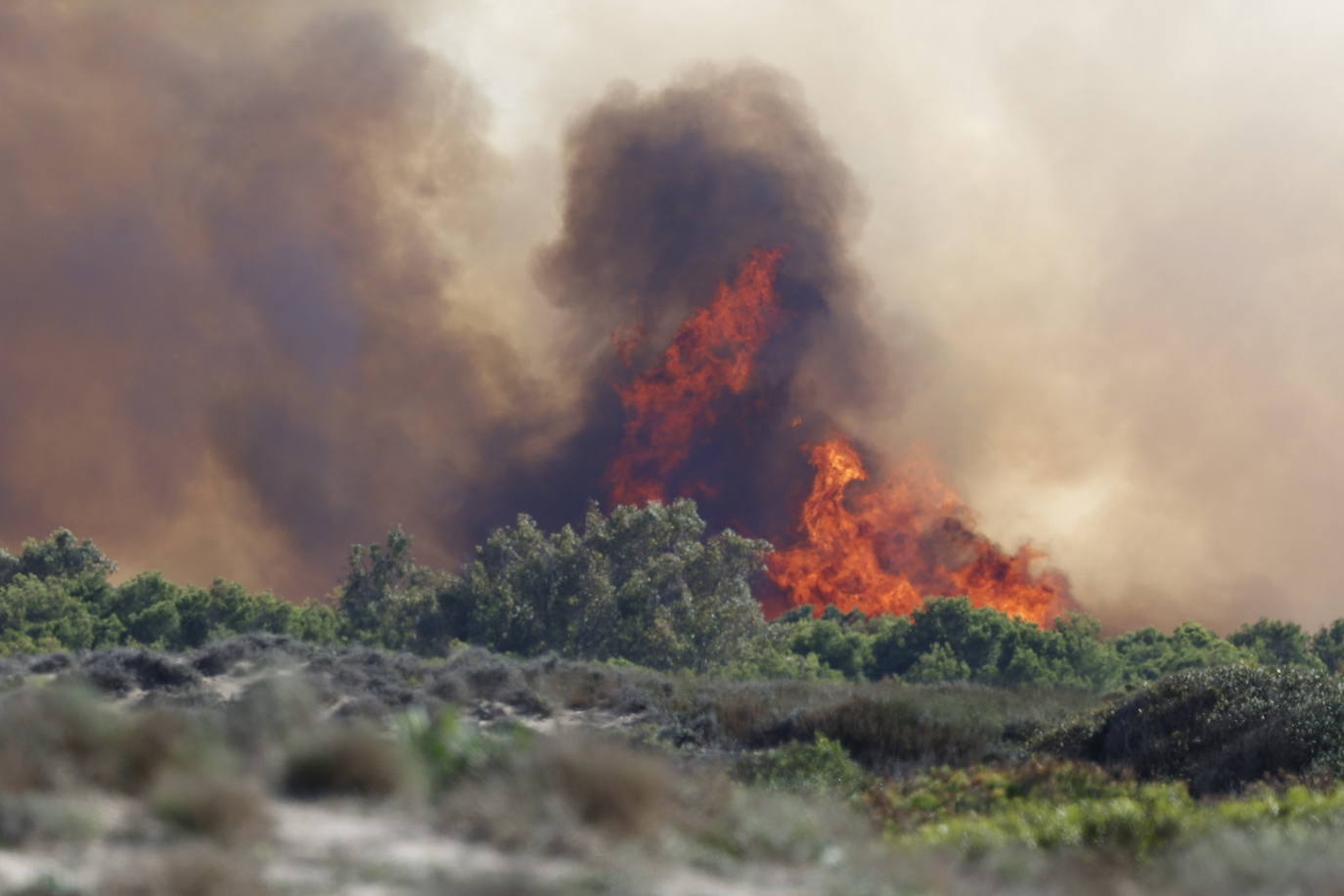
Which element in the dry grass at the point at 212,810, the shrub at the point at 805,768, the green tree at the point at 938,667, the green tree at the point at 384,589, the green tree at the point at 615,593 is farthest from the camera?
the green tree at the point at 384,589

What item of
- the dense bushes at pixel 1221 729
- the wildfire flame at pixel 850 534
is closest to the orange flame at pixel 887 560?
the wildfire flame at pixel 850 534

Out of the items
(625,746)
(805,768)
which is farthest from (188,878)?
(805,768)

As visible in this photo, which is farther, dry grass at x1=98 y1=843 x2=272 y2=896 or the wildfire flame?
the wildfire flame

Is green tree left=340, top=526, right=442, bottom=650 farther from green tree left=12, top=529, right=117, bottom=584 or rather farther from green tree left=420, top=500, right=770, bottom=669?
green tree left=12, top=529, right=117, bottom=584

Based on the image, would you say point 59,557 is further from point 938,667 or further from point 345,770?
point 345,770

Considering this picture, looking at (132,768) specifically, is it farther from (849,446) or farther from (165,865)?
(849,446)

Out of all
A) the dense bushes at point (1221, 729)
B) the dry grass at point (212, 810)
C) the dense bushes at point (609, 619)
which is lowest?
the dry grass at point (212, 810)

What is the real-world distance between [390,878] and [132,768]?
102 inches

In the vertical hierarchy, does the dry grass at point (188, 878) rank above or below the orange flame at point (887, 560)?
below

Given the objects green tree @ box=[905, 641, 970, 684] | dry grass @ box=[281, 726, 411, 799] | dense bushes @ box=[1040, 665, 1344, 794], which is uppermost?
green tree @ box=[905, 641, 970, 684]

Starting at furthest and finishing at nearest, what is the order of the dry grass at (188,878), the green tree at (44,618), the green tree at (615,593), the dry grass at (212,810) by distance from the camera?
the green tree at (615,593) → the green tree at (44,618) → the dry grass at (212,810) → the dry grass at (188,878)

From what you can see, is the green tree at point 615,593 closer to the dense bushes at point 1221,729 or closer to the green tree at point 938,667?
the green tree at point 938,667

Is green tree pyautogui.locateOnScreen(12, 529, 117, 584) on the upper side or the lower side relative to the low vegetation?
upper

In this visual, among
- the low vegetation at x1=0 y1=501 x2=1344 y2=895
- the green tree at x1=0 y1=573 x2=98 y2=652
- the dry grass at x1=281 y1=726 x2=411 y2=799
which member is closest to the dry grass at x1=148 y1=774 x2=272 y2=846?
the low vegetation at x1=0 y1=501 x2=1344 y2=895
